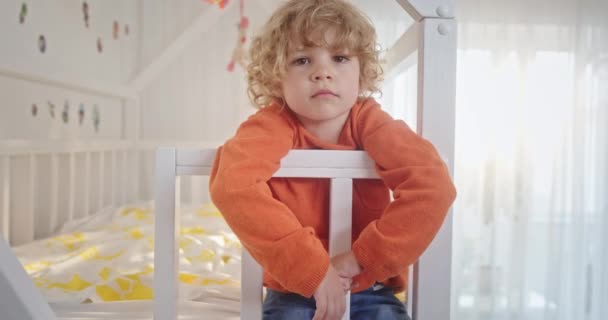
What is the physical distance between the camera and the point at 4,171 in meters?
1.31

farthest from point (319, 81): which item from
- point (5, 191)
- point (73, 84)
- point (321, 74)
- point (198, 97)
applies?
point (198, 97)

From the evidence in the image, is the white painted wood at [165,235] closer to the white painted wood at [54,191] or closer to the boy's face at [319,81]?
the boy's face at [319,81]

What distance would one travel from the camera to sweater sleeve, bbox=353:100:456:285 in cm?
62

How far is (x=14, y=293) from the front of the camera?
434 mm

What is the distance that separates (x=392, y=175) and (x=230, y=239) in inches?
36.2

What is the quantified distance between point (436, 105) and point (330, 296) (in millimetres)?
304

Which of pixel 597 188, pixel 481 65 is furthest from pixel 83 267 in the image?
pixel 597 188

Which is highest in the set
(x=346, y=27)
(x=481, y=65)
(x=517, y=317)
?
(x=481, y=65)

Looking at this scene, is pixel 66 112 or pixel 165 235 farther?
pixel 66 112

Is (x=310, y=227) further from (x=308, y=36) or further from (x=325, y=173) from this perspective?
(x=308, y=36)

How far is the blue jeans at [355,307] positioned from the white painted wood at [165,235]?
15 centimetres

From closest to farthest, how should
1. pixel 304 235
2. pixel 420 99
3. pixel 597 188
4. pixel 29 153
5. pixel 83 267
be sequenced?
pixel 304 235, pixel 420 99, pixel 83 267, pixel 29 153, pixel 597 188

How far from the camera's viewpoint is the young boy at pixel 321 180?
24.5 inches

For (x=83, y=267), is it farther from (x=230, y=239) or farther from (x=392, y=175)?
(x=392, y=175)
